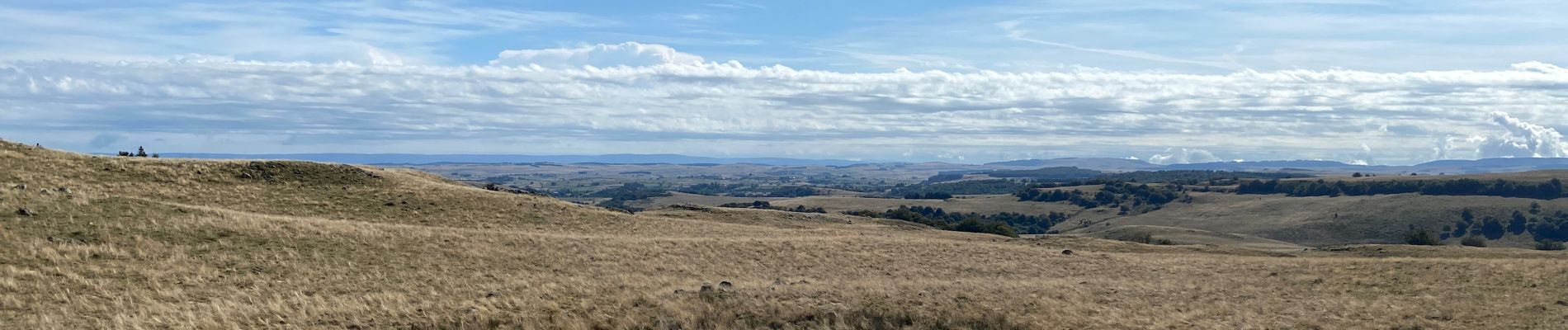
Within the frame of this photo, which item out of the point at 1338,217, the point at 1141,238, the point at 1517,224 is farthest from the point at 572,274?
the point at 1517,224

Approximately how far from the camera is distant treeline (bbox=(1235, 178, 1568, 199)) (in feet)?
419

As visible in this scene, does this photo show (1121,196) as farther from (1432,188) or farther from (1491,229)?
(1491,229)

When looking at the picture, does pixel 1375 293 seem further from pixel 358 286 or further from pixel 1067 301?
pixel 358 286

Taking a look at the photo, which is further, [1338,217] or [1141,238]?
[1338,217]

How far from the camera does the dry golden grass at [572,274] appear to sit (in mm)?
19328

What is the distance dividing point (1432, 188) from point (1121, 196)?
46.8 meters

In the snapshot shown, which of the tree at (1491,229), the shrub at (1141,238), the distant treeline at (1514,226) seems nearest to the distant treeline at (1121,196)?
the distant treeline at (1514,226)

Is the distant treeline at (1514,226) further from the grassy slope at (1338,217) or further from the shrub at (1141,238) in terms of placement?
the shrub at (1141,238)

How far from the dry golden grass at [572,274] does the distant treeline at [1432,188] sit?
109 meters

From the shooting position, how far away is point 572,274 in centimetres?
2783

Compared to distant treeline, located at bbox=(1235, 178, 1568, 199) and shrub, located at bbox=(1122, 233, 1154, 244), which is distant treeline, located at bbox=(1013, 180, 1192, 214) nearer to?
distant treeline, located at bbox=(1235, 178, 1568, 199)

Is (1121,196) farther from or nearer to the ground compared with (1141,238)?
nearer to the ground

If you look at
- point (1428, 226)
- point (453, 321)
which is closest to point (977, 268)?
point (453, 321)

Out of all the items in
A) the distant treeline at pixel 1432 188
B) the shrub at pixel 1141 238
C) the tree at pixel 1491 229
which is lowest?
the tree at pixel 1491 229
